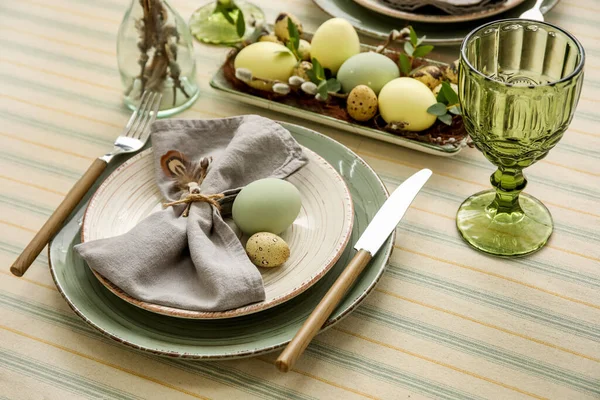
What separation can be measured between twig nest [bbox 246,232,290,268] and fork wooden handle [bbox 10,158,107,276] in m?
0.22

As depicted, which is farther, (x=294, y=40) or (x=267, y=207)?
(x=294, y=40)

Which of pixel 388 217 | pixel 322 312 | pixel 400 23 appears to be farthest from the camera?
pixel 400 23

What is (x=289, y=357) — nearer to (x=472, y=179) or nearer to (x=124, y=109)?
(x=472, y=179)

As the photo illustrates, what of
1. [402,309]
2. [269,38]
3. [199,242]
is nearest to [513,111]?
[402,309]

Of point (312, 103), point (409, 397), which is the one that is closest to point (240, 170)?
point (312, 103)

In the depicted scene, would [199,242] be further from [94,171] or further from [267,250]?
[94,171]

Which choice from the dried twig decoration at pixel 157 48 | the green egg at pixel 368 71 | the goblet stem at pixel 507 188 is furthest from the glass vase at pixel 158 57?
the goblet stem at pixel 507 188

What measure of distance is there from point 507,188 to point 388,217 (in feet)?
0.47

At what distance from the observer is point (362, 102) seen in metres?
0.91

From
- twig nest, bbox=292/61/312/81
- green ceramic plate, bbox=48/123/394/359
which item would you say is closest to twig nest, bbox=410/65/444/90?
twig nest, bbox=292/61/312/81

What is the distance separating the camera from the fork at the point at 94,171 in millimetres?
736

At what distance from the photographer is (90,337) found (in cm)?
70

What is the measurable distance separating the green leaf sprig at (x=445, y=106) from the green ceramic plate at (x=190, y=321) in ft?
Result: 0.70

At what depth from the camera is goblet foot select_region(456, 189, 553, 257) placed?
78cm
